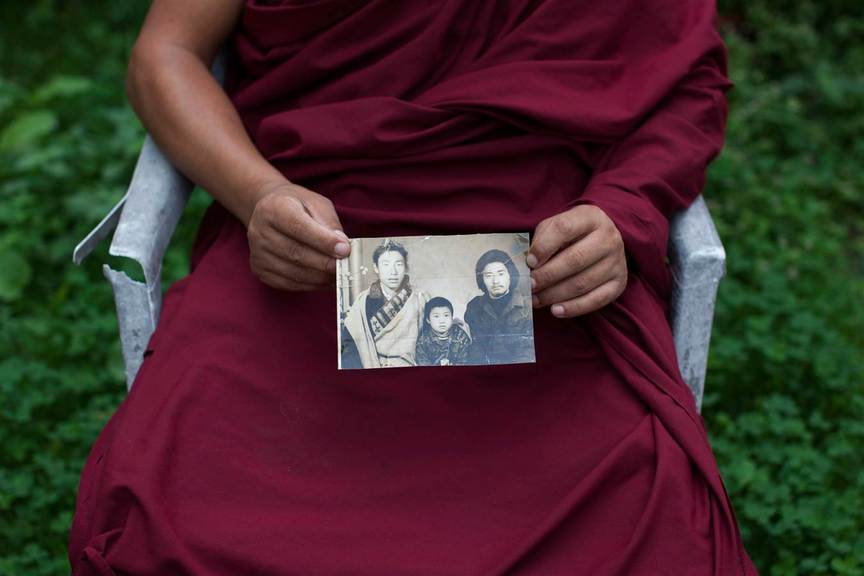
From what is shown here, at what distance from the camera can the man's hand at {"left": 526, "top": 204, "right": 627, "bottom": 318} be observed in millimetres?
1669

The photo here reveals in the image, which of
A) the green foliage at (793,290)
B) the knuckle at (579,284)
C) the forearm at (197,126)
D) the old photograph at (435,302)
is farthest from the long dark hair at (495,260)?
the green foliage at (793,290)

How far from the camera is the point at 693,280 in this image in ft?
6.34

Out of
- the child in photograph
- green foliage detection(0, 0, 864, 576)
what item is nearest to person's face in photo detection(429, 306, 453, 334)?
the child in photograph

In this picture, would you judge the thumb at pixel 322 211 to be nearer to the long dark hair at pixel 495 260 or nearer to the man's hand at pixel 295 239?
the man's hand at pixel 295 239

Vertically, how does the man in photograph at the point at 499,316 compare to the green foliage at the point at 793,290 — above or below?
above

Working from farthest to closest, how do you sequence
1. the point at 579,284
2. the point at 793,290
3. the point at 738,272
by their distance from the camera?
the point at 738,272 < the point at 793,290 < the point at 579,284

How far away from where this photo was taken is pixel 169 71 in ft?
6.57

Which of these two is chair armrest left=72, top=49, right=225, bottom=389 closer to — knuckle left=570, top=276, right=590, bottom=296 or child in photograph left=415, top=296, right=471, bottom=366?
child in photograph left=415, top=296, right=471, bottom=366

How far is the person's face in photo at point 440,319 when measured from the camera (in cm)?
161

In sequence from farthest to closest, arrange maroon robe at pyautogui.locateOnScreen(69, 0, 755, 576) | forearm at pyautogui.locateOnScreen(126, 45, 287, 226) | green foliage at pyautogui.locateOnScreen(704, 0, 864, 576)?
green foliage at pyautogui.locateOnScreen(704, 0, 864, 576) → forearm at pyautogui.locateOnScreen(126, 45, 287, 226) → maroon robe at pyautogui.locateOnScreen(69, 0, 755, 576)

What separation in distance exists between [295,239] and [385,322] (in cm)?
22

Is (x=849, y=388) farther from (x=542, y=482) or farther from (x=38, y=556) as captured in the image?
(x=38, y=556)

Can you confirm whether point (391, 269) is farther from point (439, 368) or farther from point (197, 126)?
point (197, 126)

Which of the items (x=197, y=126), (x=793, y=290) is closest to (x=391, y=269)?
(x=197, y=126)
